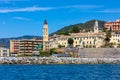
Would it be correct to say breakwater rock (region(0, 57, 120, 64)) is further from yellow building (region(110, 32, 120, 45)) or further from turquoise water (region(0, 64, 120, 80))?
turquoise water (region(0, 64, 120, 80))

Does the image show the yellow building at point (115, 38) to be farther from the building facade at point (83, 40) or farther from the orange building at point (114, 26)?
the orange building at point (114, 26)

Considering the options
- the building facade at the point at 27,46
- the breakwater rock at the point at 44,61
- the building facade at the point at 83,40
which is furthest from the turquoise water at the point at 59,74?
the building facade at the point at 27,46

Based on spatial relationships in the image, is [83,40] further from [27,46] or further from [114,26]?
[27,46]

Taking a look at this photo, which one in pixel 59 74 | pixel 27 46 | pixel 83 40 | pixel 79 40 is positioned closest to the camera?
pixel 59 74

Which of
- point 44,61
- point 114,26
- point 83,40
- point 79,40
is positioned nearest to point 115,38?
point 83,40

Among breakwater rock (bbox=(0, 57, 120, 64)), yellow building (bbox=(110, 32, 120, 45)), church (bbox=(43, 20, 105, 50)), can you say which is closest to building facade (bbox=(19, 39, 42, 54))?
church (bbox=(43, 20, 105, 50))

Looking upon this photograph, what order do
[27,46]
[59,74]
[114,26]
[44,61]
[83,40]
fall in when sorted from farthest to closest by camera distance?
[27,46] → [114,26] → [83,40] → [44,61] → [59,74]

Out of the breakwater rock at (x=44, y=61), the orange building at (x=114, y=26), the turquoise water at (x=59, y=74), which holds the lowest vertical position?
the turquoise water at (x=59, y=74)

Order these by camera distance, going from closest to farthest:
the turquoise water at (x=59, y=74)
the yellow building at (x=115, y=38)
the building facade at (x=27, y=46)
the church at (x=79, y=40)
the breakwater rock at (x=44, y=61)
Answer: the turquoise water at (x=59, y=74) < the breakwater rock at (x=44, y=61) < the church at (x=79, y=40) < the yellow building at (x=115, y=38) < the building facade at (x=27, y=46)

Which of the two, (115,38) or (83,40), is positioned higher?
(115,38)

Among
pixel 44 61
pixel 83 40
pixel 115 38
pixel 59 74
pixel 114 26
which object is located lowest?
pixel 59 74

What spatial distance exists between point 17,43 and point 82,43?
1934 inches

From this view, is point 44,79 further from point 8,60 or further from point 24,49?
point 24,49

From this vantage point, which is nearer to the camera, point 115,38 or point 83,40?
point 115,38
